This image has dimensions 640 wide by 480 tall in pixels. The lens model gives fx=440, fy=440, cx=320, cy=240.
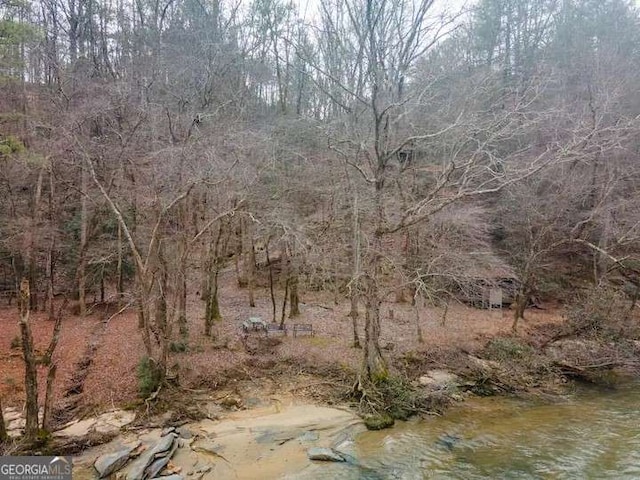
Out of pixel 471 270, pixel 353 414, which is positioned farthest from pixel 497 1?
pixel 353 414

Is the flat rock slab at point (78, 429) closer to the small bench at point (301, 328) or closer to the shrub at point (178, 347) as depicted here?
the shrub at point (178, 347)

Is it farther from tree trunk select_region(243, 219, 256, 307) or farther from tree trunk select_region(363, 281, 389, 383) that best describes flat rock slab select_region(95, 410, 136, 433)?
tree trunk select_region(243, 219, 256, 307)

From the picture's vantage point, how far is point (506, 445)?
30.4ft

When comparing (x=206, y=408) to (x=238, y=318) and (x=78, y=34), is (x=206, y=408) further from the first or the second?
(x=78, y=34)

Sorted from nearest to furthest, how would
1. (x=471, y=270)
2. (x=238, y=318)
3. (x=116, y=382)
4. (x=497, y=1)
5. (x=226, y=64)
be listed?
1. (x=116, y=382)
2. (x=226, y=64)
3. (x=471, y=270)
4. (x=238, y=318)
5. (x=497, y=1)

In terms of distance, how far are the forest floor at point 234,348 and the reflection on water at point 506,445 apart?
2675 millimetres

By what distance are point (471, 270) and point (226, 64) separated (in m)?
10.6

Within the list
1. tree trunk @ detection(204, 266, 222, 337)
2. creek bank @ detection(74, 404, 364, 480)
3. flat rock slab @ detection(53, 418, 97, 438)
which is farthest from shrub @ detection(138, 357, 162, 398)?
tree trunk @ detection(204, 266, 222, 337)

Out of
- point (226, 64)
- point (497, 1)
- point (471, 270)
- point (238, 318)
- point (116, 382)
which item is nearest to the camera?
point (116, 382)

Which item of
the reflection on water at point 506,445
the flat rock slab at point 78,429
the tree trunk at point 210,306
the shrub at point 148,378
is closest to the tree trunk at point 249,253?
the tree trunk at point 210,306

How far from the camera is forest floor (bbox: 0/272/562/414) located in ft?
37.1

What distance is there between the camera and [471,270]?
15250 millimetres

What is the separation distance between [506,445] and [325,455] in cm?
393

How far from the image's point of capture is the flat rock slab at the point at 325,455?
8352mm
